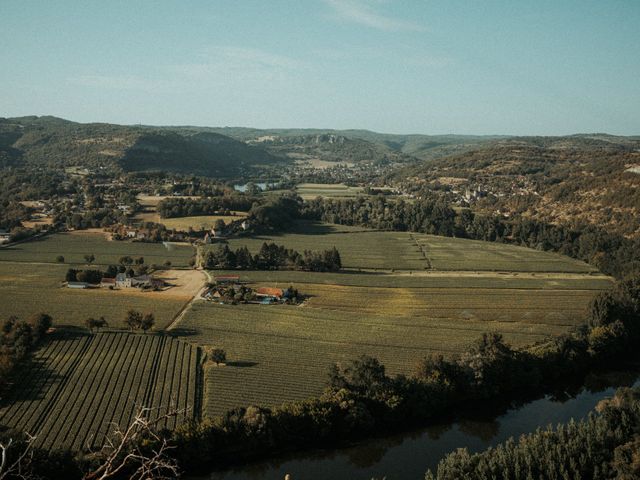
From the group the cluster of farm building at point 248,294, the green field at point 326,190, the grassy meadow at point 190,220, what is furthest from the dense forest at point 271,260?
the green field at point 326,190

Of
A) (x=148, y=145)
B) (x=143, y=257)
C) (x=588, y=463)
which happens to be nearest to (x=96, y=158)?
(x=148, y=145)

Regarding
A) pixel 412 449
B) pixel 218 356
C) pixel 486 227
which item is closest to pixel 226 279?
pixel 218 356

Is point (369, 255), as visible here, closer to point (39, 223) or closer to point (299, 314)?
point (299, 314)

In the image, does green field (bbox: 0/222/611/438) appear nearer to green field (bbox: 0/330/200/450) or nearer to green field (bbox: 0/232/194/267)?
green field (bbox: 0/330/200/450)

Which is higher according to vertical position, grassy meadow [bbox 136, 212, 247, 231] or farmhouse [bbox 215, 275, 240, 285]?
grassy meadow [bbox 136, 212, 247, 231]

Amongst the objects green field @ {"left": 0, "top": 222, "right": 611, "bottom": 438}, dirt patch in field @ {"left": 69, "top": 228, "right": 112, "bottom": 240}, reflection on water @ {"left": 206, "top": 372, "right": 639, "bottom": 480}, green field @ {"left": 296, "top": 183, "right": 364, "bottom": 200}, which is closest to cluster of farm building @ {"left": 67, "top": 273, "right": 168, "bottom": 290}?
green field @ {"left": 0, "top": 222, "right": 611, "bottom": 438}
